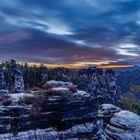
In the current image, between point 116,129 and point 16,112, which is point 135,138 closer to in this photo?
point 116,129

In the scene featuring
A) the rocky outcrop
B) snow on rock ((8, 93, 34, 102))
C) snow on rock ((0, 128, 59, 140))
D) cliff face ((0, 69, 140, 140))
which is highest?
snow on rock ((8, 93, 34, 102))

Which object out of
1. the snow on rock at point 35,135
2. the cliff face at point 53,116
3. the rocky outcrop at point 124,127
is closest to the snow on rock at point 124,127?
the rocky outcrop at point 124,127

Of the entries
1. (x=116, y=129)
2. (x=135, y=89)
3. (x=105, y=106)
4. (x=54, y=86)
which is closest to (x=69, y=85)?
(x=54, y=86)

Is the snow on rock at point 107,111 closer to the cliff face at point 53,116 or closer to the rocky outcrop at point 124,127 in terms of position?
the rocky outcrop at point 124,127

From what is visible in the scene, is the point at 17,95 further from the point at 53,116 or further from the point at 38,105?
the point at 53,116

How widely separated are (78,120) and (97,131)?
9.60ft

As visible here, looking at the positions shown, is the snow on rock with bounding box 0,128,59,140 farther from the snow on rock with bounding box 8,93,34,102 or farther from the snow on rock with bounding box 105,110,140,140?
the snow on rock with bounding box 105,110,140,140

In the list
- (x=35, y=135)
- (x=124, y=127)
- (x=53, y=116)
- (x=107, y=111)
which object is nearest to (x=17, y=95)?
(x=53, y=116)

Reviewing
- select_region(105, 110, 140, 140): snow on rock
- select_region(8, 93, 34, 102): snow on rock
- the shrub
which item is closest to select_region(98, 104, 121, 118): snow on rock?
select_region(105, 110, 140, 140): snow on rock

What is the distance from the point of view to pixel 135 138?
40219mm

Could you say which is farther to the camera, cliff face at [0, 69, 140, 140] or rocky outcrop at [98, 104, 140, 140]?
rocky outcrop at [98, 104, 140, 140]

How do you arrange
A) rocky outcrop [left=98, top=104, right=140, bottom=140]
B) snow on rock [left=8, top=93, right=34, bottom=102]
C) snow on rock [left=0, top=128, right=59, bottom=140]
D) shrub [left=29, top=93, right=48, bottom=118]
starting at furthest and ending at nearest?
rocky outcrop [left=98, top=104, right=140, bottom=140] < snow on rock [left=8, top=93, right=34, bottom=102] < shrub [left=29, top=93, right=48, bottom=118] < snow on rock [left=0, top=128, right=59, bottom=140]

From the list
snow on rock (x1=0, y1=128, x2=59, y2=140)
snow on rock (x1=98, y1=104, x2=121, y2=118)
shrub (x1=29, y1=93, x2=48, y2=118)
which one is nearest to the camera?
snow on rock (x1=0, y1=128, x2=59, y2=140)

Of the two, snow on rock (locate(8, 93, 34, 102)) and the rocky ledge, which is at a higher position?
snow on rock (locate(8, 93, 34, 102))
